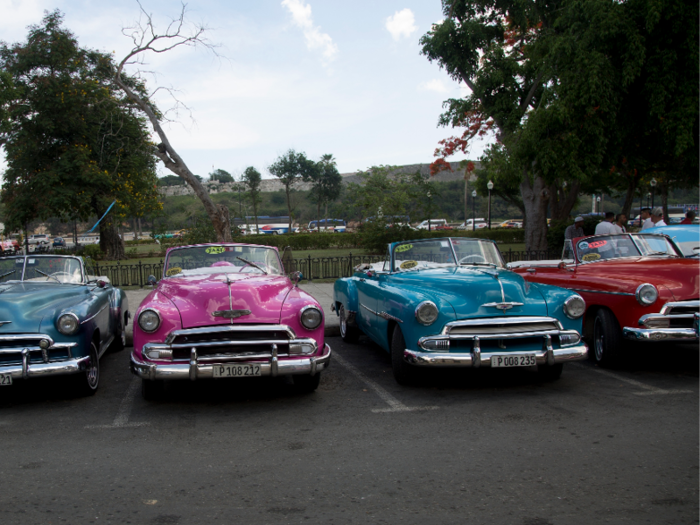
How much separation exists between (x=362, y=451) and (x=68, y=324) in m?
3.15

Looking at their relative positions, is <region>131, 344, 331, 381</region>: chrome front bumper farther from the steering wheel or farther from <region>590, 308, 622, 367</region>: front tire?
<region>590, 308, 622, 367</region>: front tire

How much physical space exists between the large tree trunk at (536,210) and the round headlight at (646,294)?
1676 cm

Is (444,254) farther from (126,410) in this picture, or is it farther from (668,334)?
(126,410)

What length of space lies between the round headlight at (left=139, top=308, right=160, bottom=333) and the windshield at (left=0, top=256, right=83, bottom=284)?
2682 mm

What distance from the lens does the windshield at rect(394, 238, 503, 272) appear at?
7.24m

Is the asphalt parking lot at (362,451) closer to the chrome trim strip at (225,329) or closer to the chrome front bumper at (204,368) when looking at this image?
the chrome front bumper at (204,368)

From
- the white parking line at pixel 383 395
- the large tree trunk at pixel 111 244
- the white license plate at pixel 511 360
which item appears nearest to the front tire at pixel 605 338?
the white license plate at pixel 511 360

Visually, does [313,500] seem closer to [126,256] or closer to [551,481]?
[551,481]

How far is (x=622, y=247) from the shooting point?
806cm

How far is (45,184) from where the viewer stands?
83.9ft

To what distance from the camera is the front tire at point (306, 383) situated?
5738 millimetres

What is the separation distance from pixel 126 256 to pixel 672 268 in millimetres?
29903

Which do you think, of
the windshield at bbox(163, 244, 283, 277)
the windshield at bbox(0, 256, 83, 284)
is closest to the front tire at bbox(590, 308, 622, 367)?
the windshield at bbox(163, 244, 283, 277)

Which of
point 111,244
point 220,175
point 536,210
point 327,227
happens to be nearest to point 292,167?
point 327,227
